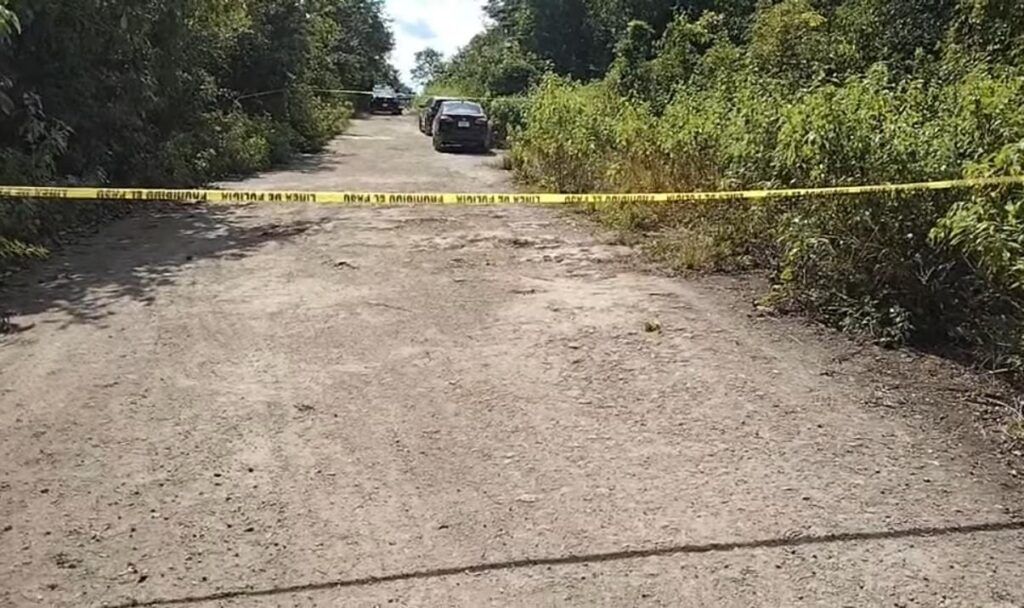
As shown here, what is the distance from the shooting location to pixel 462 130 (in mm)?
25891

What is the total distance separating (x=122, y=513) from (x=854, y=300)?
502 centimetres

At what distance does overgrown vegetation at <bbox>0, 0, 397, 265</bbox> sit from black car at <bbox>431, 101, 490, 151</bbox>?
391 centimetres

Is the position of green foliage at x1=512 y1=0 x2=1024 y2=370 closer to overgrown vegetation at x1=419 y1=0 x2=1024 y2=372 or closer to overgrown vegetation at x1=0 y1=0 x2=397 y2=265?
overgrown vegetation at x1=419 y1=0 x2=1024 y2=372

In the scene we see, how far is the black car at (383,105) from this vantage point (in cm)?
5806

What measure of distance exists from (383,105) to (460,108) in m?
32.8

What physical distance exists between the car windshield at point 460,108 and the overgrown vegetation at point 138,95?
4.27m

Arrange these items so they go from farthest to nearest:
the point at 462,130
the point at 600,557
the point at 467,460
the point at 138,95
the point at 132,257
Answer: the point at 462,130 < the point at 138,95 < the point at 132,257 < the point at 467,460 < the point at 600,557

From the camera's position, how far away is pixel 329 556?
3734 mm

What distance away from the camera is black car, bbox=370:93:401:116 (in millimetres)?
58062

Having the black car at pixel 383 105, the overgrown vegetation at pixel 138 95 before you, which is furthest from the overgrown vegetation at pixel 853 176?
the black car at pixel 383 105

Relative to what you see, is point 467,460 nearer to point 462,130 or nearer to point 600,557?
point 600,557

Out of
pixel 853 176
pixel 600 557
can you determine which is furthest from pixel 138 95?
pixel 600 557

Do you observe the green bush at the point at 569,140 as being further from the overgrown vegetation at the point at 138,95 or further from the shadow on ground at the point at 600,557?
the shadow on ground at the point at 600,557

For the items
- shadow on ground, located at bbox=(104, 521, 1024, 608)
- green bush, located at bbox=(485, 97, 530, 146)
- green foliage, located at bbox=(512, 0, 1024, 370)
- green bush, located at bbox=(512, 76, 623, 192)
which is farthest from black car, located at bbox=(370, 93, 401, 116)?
shadow on ground, located at bbox=(104, 521, 1024, 608)
